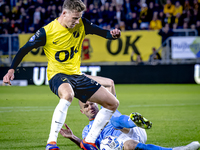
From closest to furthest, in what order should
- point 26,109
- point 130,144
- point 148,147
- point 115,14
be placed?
point 148,147, point 130,144, point 26,109, point 115,14

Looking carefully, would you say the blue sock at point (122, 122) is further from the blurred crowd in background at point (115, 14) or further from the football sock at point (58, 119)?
the blurred crowd in background at point (115, 14)

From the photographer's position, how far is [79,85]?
13.5ft

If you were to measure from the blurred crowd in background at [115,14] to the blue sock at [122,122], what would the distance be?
1305 centimetres

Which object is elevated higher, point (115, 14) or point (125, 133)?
point (115, 14)

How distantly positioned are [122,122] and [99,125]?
0.33m

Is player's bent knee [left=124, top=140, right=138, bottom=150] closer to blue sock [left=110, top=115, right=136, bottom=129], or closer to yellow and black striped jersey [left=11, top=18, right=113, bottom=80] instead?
blue sock [left=110, top=115, right=136, bottom=129]

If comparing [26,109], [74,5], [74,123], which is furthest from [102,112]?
[26,109]

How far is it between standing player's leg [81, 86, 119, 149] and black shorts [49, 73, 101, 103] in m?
0.06

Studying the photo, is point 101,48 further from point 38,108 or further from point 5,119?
point 5,119

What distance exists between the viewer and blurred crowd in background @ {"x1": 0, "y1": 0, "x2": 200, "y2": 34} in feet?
56.3

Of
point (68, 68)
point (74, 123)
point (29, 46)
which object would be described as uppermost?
point (29, 46)

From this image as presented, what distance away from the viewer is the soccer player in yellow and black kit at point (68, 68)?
12.9 ft

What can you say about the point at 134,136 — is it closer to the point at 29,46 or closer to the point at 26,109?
the point at 29,46

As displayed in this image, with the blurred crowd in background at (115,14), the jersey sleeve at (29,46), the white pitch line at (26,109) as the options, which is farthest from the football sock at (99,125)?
the blurred crowd in background at (115,14)
